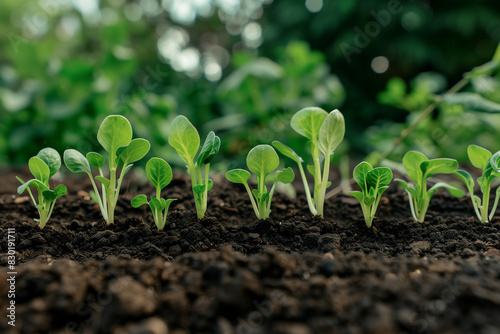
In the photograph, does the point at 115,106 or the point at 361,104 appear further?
the point at 361,104

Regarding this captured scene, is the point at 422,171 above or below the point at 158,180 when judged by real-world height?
above

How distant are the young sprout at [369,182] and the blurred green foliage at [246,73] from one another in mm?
1082

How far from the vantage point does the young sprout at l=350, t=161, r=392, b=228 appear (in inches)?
45.8

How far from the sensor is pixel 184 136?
1.18 metres

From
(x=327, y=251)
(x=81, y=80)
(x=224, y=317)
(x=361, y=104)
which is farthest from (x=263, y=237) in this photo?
(x=361, y=104)

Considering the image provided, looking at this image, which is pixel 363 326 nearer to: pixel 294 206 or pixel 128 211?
pixel 294 206

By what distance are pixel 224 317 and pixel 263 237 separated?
49 cm

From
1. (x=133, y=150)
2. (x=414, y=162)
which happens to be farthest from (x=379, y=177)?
(x=133, y=150)

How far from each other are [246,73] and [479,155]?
199cm

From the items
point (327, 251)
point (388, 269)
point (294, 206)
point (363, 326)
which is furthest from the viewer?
point (294, 206)

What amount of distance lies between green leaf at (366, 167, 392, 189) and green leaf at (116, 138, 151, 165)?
2.43 ft

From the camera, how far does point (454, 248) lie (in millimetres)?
1098

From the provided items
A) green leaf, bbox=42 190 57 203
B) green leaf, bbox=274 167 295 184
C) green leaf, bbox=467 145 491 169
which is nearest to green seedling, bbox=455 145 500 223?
green leaf, bbox=467 145 491 169

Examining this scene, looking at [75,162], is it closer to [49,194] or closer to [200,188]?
[49,194]
